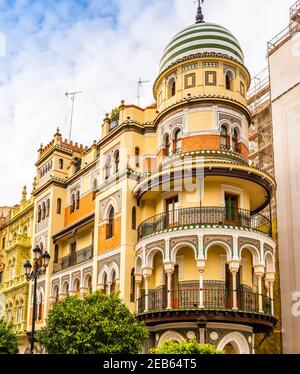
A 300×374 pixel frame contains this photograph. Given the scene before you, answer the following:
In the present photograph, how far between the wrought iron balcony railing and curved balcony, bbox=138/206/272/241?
108 inches

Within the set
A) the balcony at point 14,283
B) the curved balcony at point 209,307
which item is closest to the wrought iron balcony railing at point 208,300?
the curved balcony at point 209,307

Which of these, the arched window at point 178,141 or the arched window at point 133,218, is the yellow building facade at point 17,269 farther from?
the arched window at point 178,141

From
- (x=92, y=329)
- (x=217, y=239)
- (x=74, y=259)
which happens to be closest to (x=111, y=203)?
(x=74, y=259)

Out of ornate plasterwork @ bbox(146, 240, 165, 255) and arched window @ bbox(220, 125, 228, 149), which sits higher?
arched window @ bbox(220, 125, 228, 149)

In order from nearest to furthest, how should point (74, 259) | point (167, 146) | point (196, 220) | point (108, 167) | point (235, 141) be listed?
1. point (196, 220)
2. point (235, 141)
3. point (167, 146)
4. point (108, 167)
5. point (74, 259)

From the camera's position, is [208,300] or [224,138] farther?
[224,138]

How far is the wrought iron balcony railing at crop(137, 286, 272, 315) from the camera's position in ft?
75.4

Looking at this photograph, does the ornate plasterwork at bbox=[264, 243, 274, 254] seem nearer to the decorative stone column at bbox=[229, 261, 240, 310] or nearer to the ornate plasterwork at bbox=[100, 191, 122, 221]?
the decorative stone column at bbox=[229, 261, 240, 310]

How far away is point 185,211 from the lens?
24.9 metres

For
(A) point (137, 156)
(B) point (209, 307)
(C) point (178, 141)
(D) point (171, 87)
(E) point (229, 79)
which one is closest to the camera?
(B) point (209, 307)

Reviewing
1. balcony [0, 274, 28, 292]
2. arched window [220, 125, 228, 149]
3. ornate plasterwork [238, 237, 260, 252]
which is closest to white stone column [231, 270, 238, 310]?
ornate plasterwork [238, 237, 260, 252]

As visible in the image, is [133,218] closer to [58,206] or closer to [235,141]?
[235,141]

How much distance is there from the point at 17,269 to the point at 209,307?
22062 mm
